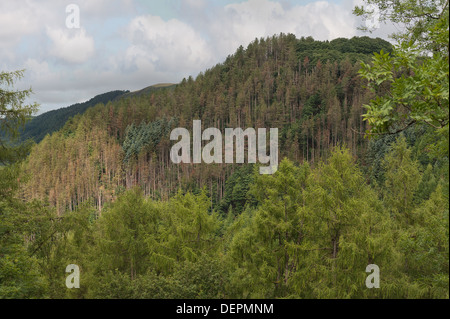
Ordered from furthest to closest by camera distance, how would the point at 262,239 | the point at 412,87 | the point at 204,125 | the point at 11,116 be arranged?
the point at 204,125
the point at 262,239
the point at 11,116
the point at 412,87

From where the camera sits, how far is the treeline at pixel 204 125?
8200cm

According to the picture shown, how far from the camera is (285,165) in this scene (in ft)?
44.6

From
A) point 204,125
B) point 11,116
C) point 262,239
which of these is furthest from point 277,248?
point 204,125

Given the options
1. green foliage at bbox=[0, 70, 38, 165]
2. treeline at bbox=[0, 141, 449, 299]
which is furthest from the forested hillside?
green foliage at bbox=[0, 70, 38, 165]

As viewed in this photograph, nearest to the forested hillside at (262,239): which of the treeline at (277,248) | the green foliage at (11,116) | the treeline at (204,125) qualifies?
the treeline at (277,248)

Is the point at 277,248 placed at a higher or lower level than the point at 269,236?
lower

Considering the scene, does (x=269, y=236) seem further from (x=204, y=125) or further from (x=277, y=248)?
(x=204, y=125)

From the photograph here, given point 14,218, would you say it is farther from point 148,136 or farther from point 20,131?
point 148,136

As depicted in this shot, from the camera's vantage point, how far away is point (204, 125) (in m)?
99.9

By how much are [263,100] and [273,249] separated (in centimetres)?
8981

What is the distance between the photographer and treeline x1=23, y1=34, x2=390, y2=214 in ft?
269

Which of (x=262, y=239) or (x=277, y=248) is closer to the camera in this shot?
(x=277, y=248)
